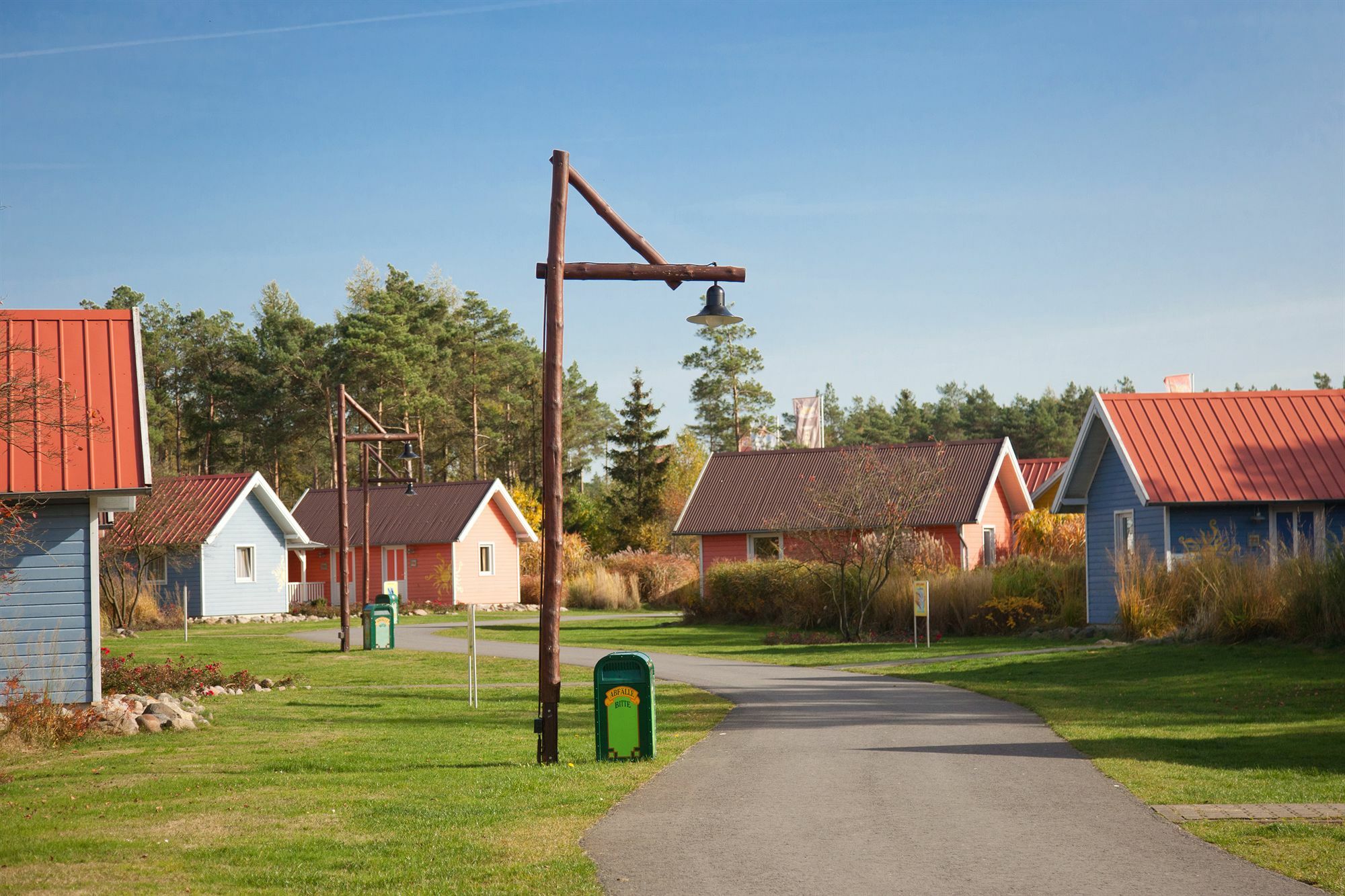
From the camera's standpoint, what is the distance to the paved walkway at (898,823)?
711 centimetres

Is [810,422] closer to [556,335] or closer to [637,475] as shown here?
[637,475]

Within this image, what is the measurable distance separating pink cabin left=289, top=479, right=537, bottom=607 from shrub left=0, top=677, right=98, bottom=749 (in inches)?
1354

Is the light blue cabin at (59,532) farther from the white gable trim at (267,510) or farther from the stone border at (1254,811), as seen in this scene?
the white gable trim at (267,510)

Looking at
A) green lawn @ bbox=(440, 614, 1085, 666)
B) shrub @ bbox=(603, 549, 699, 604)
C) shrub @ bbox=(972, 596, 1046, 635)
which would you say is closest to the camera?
green lawn @ bbox=(440, 614, 1085, 666)

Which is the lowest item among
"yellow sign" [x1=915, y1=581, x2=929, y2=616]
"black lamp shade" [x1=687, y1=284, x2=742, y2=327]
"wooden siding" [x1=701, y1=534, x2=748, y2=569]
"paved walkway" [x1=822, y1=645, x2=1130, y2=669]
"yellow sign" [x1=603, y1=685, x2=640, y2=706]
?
"paved walkway" [x1=822, y1=645, x2=1130, y2=669]

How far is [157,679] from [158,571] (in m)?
28.5

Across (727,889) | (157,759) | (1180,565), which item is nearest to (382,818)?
(727,889)

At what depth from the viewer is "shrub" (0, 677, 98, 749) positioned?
13.6 meters

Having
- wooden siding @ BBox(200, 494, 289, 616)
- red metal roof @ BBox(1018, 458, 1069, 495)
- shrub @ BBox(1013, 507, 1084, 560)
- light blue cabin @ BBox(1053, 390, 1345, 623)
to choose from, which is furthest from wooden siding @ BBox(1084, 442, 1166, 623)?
wooden siding @ BBox(200, 494, 289, 616)

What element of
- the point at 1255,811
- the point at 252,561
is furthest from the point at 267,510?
the point at 1255,811

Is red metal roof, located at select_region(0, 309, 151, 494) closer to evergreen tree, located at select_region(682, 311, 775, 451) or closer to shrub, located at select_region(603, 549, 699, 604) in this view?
shrub, located at select_region(603, 549, 699, 604)

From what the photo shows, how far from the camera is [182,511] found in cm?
4344

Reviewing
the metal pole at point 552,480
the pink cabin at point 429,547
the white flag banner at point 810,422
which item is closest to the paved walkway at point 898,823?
the metal pole at point 552,480

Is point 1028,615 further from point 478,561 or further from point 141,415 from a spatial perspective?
point 478,561
